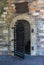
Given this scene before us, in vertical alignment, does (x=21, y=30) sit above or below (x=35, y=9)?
below

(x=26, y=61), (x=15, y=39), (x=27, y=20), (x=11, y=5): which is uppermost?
(x=11, y=5)

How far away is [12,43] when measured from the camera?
4.91 m

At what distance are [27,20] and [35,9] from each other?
26 cm

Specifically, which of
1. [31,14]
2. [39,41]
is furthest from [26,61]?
[31,14]

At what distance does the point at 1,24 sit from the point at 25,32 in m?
0.50

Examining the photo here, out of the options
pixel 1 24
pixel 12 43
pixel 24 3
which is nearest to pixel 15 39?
pixel 12 43

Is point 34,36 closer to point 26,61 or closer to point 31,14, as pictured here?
point 31,14

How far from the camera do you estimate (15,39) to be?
4898mm

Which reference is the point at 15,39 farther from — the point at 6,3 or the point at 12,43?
the point at 6,3

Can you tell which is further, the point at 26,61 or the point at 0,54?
the point at 0,54

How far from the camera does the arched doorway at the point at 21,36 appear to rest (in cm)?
483

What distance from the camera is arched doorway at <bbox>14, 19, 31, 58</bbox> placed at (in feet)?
15.8

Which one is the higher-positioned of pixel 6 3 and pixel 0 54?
pixel 6 3

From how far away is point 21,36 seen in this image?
15.9 ft
